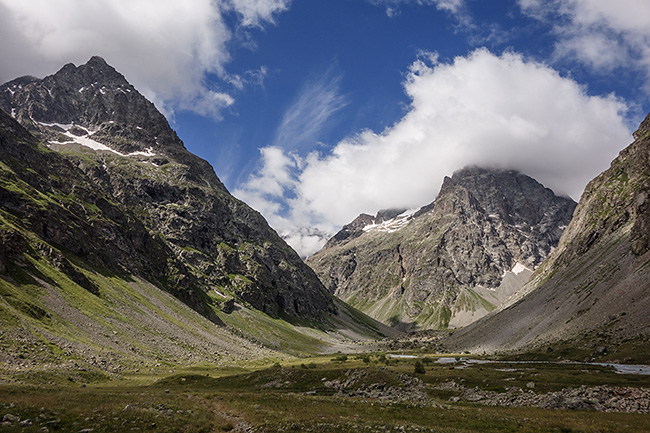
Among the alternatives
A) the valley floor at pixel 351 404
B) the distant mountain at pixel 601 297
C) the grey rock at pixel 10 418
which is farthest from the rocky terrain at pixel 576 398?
the grey rock at pixel 10 418

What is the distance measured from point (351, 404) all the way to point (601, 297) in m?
105

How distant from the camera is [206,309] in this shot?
603ft

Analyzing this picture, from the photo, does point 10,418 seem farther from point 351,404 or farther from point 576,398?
point 576,398

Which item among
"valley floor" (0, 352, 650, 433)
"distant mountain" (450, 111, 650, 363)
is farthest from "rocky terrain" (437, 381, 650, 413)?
"distant mountain" (450, 111, 650, 363)

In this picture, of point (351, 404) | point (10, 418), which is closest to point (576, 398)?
point (351, 404)

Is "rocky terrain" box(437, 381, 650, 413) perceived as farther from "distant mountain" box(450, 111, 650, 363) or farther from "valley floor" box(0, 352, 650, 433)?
"distant mountain" box(450, 111, 650, 363)

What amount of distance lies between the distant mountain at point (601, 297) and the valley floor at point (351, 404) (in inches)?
1009

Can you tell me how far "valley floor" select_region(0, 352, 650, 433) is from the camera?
89.3ft

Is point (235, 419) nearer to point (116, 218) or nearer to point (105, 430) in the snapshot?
point (105, 430)

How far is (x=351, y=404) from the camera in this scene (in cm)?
4041

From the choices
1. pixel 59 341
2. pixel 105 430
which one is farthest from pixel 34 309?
pixel 105 430

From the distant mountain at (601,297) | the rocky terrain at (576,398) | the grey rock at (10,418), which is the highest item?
the distant mountain at (601,297)

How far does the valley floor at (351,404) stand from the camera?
27.2 metres

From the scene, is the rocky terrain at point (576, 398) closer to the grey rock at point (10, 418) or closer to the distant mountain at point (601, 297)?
the distant mountain at point (601, 297)
